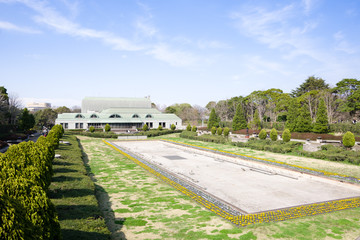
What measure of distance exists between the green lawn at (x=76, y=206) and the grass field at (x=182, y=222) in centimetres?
63

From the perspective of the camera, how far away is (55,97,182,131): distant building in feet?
178

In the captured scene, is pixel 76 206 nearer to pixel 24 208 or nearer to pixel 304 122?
pixel 24 208

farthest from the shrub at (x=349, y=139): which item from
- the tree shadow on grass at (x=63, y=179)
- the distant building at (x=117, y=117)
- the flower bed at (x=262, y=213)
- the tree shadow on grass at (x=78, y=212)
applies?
the distant building at (x=117, y=117)

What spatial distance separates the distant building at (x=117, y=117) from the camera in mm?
54150

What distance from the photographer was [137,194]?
11062 mm

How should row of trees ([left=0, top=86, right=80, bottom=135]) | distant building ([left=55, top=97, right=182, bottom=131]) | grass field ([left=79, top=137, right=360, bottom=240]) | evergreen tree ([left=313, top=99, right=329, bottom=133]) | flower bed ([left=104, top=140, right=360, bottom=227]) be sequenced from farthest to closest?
distant building ([left=55, top=97, right=182, bottom=131])
row of trees ([left=0, top=86, right=80, bottom=135])
evergreen tree ([left=313, top=99, right=329, bottom=133])
flower bed ([left=104, top=140, right=360, bottom=227])
grass field ([left=79, top=137, right=360, bottom=240])

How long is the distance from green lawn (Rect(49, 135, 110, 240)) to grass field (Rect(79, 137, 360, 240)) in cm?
63

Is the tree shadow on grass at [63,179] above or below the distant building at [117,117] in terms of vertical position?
below

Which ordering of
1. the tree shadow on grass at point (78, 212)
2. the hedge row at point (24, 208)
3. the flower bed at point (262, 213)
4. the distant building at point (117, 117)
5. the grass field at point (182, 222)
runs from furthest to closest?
the distant building at point (117, 117) < the flower bed at point (262, 213) < the tree shadow on grass at point (78, 212) < the grass field at point (182, 222) < the hedge row at point (24, 208)

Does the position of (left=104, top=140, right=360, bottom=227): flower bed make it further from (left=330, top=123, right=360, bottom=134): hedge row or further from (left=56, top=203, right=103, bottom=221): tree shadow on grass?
(left=330, top=123, right=360, bottom=134): hedge row

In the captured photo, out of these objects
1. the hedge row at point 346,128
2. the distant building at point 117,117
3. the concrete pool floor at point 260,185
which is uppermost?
the distant building at point 117,117

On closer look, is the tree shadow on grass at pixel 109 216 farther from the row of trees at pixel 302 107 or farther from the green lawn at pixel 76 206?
the row of trees at pixel 302 107

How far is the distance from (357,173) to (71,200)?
1548 centimetres

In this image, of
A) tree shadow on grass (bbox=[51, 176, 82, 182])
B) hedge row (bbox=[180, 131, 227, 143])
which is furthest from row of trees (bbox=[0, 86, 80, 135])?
tree shadow on grass (bbox=[51, 176, 82, 182])
